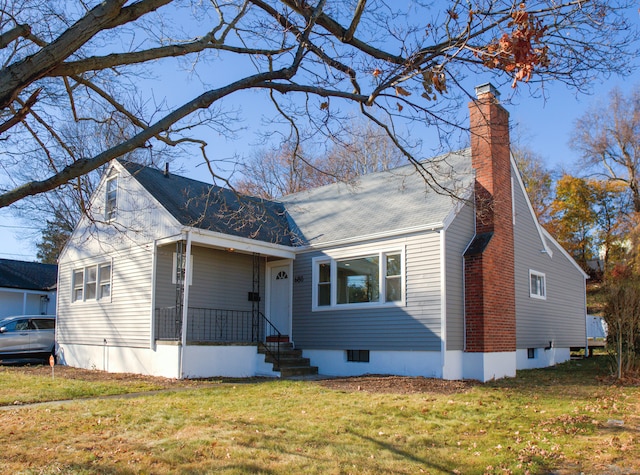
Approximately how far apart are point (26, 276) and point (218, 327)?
646 inches

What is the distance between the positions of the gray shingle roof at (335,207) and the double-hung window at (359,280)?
2.07 feet

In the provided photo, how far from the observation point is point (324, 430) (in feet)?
22.6

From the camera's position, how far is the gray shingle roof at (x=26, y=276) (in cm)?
2555

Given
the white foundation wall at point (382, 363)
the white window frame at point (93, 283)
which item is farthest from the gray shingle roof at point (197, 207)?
the white foundation wall at point (382, 363)

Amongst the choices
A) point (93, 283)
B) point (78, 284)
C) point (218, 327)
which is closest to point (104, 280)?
point (93, 283)

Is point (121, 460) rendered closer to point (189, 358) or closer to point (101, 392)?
point (101, 392)

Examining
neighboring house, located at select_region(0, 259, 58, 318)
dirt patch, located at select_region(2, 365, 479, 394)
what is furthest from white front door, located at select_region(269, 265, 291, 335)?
neighboring house, located at select_region(0, 259, 58, 318)

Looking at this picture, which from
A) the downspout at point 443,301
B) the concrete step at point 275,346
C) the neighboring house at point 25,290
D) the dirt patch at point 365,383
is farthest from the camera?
the neighboring house at point 25,290

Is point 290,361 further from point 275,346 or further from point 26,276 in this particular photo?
point 26,276

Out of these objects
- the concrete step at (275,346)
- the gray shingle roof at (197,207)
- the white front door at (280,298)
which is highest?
the gray shingle roof at (197,207)

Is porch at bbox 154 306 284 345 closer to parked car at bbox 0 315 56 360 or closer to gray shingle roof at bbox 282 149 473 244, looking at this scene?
gray shingle roof at bbox 282 149 473 244

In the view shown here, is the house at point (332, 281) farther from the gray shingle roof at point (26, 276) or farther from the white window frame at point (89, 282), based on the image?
the gray shingle roof at point (26, 276)

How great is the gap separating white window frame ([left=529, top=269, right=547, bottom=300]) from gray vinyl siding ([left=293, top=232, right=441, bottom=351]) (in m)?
5.17

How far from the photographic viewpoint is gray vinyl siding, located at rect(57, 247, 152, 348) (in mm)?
14297
